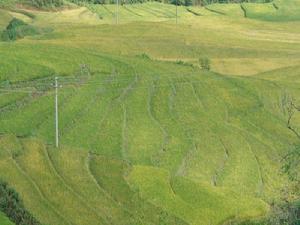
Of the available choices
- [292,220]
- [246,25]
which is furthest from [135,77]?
[246,25]

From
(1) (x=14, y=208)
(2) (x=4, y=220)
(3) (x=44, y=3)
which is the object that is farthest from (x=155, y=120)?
(3) (x=44, y=3)

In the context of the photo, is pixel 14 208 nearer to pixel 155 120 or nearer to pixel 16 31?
pixel 155 120

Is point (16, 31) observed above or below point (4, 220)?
below

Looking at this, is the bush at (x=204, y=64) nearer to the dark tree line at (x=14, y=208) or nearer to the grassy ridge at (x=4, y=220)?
the dark tree line at (x=14, y=208)

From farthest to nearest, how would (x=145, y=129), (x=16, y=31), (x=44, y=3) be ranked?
(x=44, y=3) → (x=16, y=31) → (x=145, y=129)

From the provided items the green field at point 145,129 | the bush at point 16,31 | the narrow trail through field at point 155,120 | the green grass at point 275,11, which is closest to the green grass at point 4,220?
the green field at point 145,129

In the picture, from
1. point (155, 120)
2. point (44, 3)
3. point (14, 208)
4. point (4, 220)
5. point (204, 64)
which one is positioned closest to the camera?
point (4, 220)

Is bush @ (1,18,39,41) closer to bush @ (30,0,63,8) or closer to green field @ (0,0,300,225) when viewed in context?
green field @ (0,0,300,225)

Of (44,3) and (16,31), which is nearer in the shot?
(16,31)
